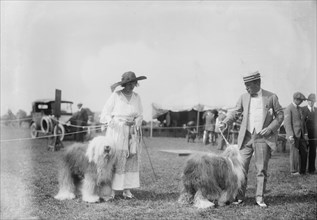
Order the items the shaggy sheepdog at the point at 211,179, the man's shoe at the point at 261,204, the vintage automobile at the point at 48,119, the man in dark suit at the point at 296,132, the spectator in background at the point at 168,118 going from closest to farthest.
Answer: the shaggy sheepdog at the point at 211,179
the man's shoe at the point at 261,204
the man in dark suit at the point at 296,132
the vintage automobile at the point at 48,119
the spectator in background at the point at 168,118

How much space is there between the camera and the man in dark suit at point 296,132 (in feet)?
24.8

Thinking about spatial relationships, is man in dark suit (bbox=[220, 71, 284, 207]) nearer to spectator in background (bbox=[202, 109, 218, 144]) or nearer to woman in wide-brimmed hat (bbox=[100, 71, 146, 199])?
woman in wide-brimmed hat (bbox=[100, 71, 146, 199])

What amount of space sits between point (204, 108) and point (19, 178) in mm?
14871

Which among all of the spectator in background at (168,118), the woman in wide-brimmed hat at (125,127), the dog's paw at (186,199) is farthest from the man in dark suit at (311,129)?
the spectator in background at (168,118)

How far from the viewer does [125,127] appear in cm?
531

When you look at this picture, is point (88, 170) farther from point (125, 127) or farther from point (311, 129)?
point (311, 129)

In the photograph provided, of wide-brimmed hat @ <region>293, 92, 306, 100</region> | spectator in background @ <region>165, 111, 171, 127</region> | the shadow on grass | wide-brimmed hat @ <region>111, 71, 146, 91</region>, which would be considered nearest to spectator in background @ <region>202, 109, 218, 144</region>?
spectator in background @ <region>165, 111, 171, 127</region>

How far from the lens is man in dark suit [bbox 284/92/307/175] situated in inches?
298

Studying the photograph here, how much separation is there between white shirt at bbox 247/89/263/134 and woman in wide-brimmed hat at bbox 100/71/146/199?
66.6 inches

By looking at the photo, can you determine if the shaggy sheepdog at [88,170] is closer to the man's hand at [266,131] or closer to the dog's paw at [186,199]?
the dog's paw at [186,199]

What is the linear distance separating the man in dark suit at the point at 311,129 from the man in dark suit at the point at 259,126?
3255 millimetres

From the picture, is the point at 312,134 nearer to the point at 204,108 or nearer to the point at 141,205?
the point at 141,205

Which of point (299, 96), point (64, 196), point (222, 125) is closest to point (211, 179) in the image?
point (222, 125)

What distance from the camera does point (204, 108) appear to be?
20.1 m
